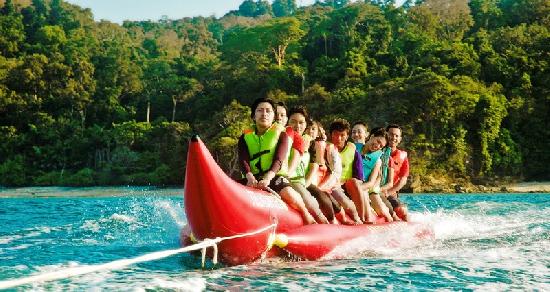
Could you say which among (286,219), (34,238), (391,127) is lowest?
(34,238)

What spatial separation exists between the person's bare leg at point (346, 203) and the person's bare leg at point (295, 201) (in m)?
0.83

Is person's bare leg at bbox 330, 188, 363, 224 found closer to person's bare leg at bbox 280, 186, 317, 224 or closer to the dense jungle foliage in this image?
person's bare leg at bbox 280, 186, 317, 224

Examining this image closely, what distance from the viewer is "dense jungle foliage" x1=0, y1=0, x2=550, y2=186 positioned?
31.8 metres

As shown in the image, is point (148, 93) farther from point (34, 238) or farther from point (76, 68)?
point (34, 238)

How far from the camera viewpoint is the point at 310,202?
248 inches

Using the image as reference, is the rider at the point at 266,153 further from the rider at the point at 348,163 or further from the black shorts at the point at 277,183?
the rider at the point at 348,163

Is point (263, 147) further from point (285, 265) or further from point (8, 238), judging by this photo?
point (8, 238)

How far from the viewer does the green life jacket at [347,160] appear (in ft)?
23.5

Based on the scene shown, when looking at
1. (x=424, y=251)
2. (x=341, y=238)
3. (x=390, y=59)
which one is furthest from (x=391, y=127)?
(x=390, y=59)

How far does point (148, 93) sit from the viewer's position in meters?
47.5

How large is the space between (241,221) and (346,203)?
2.23 metres

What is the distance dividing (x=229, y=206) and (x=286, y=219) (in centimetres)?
98

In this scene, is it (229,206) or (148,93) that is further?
(148,93)

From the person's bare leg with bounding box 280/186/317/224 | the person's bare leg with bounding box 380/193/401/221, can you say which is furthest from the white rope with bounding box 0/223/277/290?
the person's bare leg with bounding box 380/193/401/221
